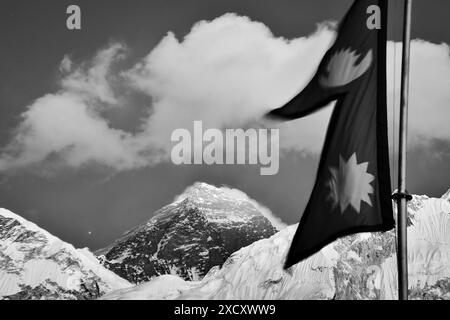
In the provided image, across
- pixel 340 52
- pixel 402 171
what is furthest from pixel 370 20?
pixel 402 171

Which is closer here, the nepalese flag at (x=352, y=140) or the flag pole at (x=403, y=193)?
the flag pole at (x=403, y=193)

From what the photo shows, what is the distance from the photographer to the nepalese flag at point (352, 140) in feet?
36.6

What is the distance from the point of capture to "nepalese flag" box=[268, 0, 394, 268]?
11.1m

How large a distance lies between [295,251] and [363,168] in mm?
1861

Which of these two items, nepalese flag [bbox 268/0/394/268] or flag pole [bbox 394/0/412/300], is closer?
flag pole [bbox 394/0/412/300]

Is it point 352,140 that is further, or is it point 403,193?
point 352,140

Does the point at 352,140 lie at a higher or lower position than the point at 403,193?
higher

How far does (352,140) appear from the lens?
457 inches
